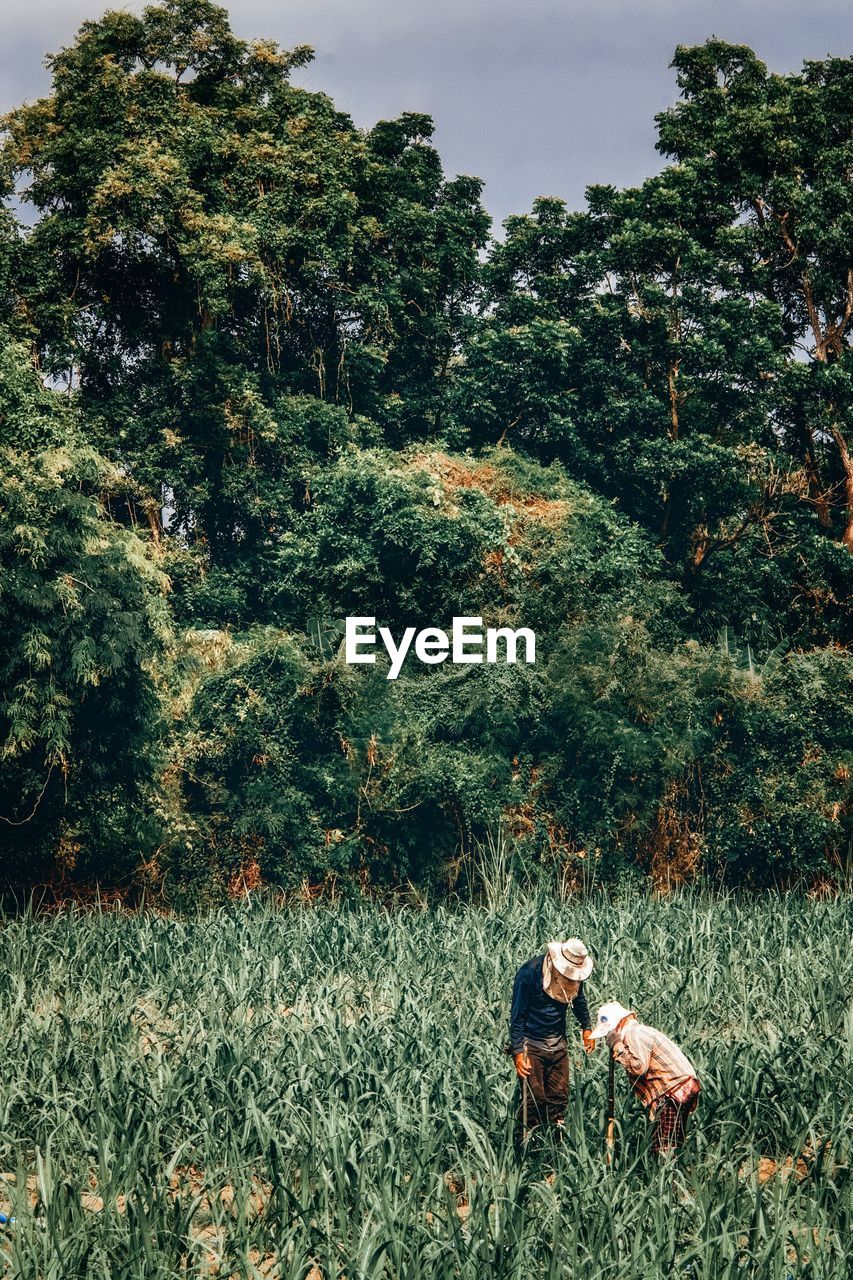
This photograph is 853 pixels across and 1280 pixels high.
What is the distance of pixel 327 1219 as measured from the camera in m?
4.64

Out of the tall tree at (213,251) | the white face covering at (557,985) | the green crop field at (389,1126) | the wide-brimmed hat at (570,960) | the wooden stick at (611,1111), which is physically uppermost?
the tall tree at (213,251)

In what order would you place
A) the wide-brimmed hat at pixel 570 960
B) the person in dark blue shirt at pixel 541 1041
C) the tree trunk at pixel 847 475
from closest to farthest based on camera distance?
the wide-brimmed hat at pixel 570 960
the person in dark blue shirt at pixel 541 1041
the tree trunk at pixel 847 475

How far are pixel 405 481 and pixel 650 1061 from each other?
13.4m

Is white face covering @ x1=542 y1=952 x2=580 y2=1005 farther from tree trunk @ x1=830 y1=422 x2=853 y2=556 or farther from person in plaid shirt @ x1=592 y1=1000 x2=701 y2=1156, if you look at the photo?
tree trunk @ x1=830 y1=422 x2=853 y2=556

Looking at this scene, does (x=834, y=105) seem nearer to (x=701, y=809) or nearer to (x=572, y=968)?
(x=701, y=809)

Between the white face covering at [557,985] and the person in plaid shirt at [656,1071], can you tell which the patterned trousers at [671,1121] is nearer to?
the person in plaid shirt at [656,1071]

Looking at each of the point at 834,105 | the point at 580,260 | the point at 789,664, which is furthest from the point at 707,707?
the point at 834,105

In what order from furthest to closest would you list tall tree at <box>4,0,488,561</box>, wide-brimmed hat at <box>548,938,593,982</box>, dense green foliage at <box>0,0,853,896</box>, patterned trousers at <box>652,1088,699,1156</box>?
tall tree at <box>4,0,488,561</box>
dense green foliage at <box>0,0,853,896</box>
wide-brimmed hat at <box>548,938,593,982</box>
patterned trousers at <box>652,1088,699,1156</box>

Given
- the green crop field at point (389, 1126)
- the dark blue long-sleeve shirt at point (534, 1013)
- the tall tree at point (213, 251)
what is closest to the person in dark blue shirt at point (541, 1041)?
the dark blue long-sleeve shirt at point (534, 1013)

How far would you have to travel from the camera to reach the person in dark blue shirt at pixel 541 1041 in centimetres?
566

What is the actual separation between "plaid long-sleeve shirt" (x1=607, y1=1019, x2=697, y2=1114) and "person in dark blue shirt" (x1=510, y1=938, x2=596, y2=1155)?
47 centimetres

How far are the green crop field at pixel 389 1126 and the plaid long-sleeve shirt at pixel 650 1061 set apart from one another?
313 mm

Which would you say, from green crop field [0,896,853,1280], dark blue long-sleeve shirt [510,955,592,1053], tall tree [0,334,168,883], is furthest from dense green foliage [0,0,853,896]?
dark blue long-sleeve shirt [510,955,592,1053]

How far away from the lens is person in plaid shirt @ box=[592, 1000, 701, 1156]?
5.11m
